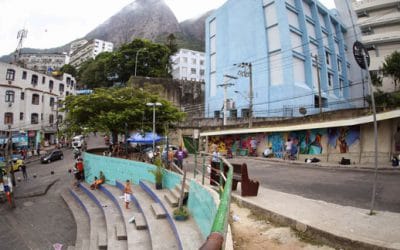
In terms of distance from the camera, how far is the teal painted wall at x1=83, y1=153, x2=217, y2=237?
5555mm

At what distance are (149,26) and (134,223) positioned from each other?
109m

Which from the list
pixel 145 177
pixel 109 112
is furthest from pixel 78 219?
pixel 109 112

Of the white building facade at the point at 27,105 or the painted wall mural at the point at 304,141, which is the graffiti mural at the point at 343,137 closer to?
the painted wall mural at the point at 304,141

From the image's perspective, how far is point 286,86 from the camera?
95.3ft

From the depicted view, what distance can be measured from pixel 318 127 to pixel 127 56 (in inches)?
1602

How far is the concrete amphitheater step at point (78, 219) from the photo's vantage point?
10.1m

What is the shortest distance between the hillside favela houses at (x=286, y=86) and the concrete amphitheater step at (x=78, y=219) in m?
14.3

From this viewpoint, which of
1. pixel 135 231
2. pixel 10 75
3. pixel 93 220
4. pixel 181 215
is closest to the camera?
pixel 181 215

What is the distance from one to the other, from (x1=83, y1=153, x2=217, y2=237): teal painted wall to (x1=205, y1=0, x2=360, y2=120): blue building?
14766 millimetres

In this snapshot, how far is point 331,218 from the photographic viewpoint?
5.43 metres

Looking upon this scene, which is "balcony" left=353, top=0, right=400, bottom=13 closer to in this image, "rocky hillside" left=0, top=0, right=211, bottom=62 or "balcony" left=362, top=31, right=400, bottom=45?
"balcony" left=362, top=31, right=400, bottom=45

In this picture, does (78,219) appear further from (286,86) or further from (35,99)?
(35,99)

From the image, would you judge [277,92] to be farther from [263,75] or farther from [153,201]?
[153,201]

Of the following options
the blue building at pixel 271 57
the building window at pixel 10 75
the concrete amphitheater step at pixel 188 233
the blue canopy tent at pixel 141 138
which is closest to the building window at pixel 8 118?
the building window at pixel 10 75
